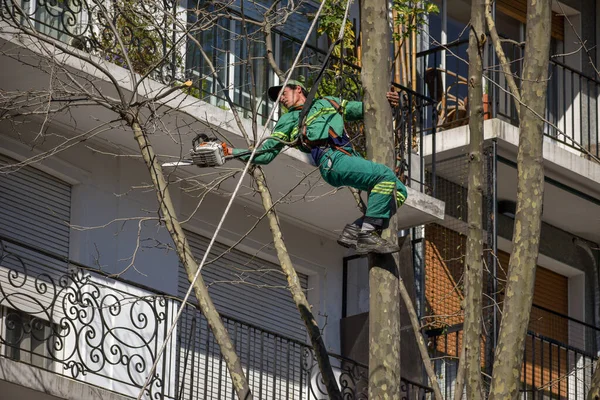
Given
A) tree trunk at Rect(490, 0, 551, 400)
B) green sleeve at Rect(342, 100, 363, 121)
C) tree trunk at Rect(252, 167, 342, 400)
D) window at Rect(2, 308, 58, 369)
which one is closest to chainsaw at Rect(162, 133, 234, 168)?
green sleeve at Rect(342, 100, 363, 121)

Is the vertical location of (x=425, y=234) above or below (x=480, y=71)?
above

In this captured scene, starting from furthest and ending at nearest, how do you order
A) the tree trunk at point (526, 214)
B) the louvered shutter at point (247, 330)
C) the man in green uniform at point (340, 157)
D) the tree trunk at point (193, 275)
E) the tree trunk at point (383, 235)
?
the louvered shutter at point (247, 330) < the tree trunk at point (193, 275) < the man in green uniform at point (340, 157) < the tree trunk at point (526, 214) < the tree trunk at point (383, 235)

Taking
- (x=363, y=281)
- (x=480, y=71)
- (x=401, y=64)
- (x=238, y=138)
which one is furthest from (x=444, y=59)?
(x=480, y=71)

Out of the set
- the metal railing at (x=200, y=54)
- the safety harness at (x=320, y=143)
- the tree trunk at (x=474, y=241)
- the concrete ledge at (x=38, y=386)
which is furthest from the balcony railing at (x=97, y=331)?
the tree trunk at (x=474, y=241)

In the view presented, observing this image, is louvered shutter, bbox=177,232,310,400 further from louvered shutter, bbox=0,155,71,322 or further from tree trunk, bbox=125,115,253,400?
tree trunk, bbox=125,115,253,400

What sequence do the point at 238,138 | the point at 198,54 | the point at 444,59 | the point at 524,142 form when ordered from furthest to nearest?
1. the point at 444,59
2. the point at 198,54
3. the point at 238,138
4. the point at 524,142

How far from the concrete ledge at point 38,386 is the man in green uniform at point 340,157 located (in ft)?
11.2

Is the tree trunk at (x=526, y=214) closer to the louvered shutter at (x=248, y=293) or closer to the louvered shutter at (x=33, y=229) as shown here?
the louvered shutter at (x=33, y=229)

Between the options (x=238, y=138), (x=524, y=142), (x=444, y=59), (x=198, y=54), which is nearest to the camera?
(x=524, y=142)

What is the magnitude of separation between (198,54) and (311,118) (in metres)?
5.38

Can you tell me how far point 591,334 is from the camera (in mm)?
20547

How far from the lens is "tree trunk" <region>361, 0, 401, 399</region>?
392 inches

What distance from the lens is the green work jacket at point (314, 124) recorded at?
440 inches

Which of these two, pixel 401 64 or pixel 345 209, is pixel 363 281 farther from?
pixel 401 64
